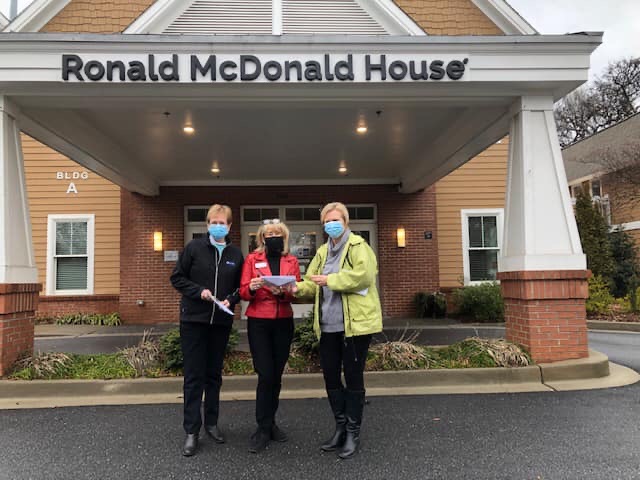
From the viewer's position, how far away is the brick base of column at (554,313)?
5.32 metres

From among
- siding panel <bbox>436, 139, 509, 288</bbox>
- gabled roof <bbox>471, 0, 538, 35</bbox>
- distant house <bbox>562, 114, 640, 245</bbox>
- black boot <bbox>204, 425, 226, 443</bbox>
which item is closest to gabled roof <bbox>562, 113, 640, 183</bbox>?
distant house <bbox>562, 114, 640, 245</bbox>

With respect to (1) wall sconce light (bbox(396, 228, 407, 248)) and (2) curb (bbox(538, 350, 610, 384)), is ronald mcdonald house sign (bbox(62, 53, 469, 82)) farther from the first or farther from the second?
(1) wall sconce light (bbox(396, 228, 407, 248))

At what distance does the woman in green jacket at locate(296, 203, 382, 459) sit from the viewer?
3.23 m

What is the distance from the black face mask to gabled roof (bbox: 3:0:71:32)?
15.6ft

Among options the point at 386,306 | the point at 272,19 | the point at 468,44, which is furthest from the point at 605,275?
the point at 272,19

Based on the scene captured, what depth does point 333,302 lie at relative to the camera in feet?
11.0

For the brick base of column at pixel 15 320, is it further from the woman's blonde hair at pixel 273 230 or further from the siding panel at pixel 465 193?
the siding panel at pixel 465 193

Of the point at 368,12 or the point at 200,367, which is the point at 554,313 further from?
the point at 368,12

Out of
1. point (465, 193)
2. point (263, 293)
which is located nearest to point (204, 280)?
point (263, 293)

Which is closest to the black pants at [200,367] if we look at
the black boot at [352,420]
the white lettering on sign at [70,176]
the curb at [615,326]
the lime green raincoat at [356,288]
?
the lime green raincoat at [356,288]

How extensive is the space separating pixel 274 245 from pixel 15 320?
367 cm

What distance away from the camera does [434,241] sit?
11.2 meters

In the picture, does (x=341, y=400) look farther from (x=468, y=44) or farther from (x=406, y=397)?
(x=468, y=44)

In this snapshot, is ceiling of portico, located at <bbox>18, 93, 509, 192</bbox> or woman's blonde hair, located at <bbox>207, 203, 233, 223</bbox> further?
ceiling of portico, located at <bbox>18, 93, 509, 192</bbox>
